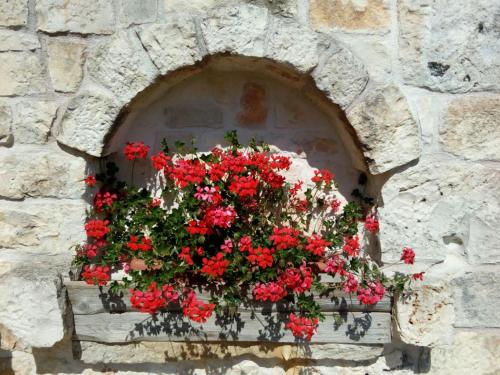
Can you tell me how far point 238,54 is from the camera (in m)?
2.09

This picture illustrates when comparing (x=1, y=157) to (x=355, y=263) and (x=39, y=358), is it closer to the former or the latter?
(x=39, y=358)

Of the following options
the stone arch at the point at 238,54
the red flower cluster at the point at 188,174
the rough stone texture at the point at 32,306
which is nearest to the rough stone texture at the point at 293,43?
the stone arch at the point at 238,54

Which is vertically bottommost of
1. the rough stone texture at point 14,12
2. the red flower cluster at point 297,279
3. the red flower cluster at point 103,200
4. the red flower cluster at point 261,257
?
the red flower cluster at point 297,279

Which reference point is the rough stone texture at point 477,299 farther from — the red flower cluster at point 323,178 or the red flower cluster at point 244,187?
the red flower cluster at point 244,187

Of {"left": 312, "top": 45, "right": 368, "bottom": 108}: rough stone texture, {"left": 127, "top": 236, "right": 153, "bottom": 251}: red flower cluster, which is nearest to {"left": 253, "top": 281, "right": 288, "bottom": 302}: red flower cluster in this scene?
{"left": 127, "top": 236, "right": 153, "bottom": 251}: red flower cluster

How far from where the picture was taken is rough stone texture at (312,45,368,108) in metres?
2.10

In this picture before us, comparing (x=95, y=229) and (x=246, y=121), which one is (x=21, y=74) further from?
(x=246, y=121)

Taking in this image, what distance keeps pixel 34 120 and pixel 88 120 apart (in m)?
0.26

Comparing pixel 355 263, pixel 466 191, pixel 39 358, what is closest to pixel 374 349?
pixel 355 263

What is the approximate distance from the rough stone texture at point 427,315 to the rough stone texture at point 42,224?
1.61 m

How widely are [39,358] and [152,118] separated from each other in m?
1.37

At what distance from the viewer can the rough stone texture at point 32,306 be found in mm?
2189

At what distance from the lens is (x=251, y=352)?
2.40 metres

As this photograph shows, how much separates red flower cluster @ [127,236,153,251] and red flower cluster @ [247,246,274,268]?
1.61 ft
